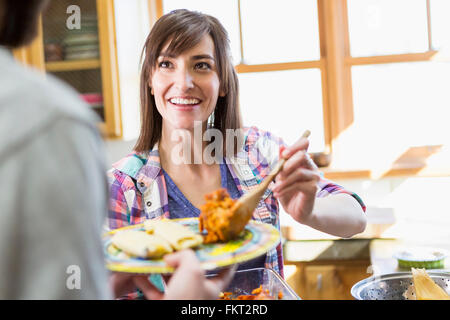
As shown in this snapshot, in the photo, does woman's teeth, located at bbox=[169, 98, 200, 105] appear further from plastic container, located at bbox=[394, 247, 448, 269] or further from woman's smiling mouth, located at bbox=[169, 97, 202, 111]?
plastic container, located at bbox=[394, 247, 448, 269]

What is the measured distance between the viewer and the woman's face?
62cm

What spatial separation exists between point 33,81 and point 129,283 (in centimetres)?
28

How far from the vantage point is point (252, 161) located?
27.5 inches

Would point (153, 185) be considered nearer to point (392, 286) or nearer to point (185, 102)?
point (185, 102)

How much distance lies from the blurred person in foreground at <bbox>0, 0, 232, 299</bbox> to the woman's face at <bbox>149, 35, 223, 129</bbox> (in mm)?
331

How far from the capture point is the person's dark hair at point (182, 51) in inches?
25.5

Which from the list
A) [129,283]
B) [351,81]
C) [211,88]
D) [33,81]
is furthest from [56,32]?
[351,81]

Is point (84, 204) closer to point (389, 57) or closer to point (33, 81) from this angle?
point (33, 81)

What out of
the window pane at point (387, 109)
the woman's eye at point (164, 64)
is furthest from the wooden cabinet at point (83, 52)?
the window pane at point (387, 109)

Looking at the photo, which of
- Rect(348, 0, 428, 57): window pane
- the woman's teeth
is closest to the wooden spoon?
the woman's teeth

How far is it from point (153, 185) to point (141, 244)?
7.2 inches

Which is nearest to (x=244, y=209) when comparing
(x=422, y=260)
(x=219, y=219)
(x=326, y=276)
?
(x=219, y=219)

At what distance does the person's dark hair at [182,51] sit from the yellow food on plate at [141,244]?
0.23m

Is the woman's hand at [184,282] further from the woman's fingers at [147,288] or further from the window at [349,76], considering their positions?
the window at [349,76]
